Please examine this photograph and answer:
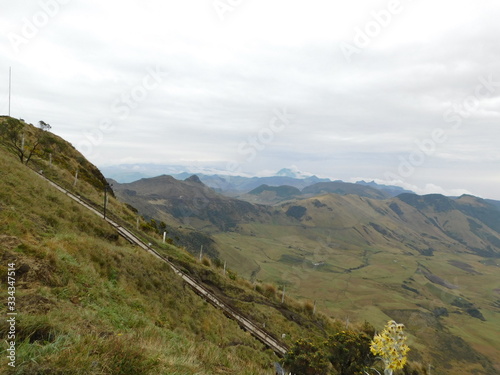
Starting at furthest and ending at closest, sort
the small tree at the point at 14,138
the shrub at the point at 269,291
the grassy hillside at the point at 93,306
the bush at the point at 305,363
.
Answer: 1. the shrub at the point at 269,291
2. the small tree at the point at 14,138
3. the bush at the point at 305,363
4. the grassy hillside at the point at 93,306

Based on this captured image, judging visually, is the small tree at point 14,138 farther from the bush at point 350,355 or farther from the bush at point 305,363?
the bush at point 350,355

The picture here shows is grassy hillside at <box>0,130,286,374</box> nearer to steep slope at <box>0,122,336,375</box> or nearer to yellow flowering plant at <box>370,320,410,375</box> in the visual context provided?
steep slope at <box>0,122,336,375</box>

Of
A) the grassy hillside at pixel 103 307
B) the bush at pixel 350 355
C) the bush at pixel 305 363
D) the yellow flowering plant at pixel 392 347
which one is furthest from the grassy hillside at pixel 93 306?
the bush at pixel 350 355

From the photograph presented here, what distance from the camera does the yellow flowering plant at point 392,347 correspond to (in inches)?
311

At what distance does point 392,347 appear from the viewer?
26.2 feet

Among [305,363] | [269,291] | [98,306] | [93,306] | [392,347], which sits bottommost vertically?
[269,291]

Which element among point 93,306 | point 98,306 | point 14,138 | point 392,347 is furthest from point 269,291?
point 14,138

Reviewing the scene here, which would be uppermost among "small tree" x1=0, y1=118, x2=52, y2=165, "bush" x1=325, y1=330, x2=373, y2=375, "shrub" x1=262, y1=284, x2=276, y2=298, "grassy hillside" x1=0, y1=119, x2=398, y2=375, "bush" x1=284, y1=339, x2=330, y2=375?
"small tree" x1=0, y1=118, x2=52, y2=165

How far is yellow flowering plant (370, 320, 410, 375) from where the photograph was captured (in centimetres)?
789

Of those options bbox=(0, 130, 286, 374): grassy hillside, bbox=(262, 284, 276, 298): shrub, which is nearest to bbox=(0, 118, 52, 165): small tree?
bbox=(0, 130, 286, 374): grassy hillside

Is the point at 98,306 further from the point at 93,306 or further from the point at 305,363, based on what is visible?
the point at 305,363

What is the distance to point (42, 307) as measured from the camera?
9.55 meters

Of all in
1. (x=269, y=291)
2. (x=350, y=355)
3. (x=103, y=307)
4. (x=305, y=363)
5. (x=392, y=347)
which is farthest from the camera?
(x=269, y=291)

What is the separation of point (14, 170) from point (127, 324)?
25418 mm
